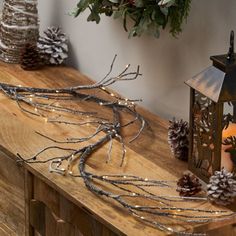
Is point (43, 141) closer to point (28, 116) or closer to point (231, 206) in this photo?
point (28, 116)

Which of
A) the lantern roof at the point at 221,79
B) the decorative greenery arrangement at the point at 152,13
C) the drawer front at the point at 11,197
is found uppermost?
the decorative greenery arrangement at the point at 152,13

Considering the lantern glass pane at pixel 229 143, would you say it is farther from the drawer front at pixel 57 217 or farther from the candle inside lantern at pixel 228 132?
the drawer front at pixel 57 217

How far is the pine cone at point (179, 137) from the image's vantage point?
164cm

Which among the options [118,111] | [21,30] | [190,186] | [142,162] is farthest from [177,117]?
[21,30]

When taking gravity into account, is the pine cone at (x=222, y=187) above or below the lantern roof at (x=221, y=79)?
below

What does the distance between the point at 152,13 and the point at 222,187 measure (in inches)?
19.2

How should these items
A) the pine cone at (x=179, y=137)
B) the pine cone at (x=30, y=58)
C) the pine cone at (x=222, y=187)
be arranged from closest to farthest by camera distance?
the pine cone at (x=222, y=187) → the pine cone at (x=179, y=137) → the pine cone at (x=30, y=58)

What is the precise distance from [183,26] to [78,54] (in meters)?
0.51

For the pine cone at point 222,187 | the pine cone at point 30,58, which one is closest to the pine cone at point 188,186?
the pine cone at point 222,187

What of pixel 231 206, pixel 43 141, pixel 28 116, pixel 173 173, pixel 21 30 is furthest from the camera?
pixel 21 30

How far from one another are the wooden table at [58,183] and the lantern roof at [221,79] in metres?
0.21

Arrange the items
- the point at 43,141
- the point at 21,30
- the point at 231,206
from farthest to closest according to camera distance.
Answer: the point at 21,30 → the point at 43,141 → the point at 231,206

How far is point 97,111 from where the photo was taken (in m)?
1.92

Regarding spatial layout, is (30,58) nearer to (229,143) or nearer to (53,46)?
(53,46)
